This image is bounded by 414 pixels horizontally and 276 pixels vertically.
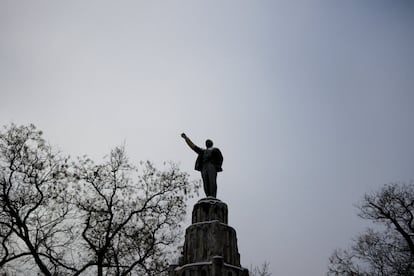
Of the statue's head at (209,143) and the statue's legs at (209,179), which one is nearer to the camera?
the statue's legs at (209,179)

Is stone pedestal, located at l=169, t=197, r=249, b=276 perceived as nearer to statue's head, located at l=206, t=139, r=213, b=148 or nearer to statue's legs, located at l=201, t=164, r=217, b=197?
statue's legs, located at l=201, t=164, r=217, b=197

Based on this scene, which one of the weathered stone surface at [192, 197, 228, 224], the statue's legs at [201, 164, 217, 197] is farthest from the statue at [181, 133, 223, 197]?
the weathered stone surface at [192, 197, 228, 224]

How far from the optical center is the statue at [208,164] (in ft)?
37.1

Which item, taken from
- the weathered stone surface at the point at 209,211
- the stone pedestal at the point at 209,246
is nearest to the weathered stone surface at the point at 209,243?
the stone pedestal at the point at 209,246

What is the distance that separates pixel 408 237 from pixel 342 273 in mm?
4301

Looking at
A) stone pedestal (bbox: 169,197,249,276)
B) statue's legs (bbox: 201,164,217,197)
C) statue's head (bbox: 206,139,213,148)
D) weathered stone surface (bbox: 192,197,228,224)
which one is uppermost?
statue's head (bbox: 206,139,213,148)

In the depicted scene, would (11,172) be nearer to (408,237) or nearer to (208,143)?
(208,143)

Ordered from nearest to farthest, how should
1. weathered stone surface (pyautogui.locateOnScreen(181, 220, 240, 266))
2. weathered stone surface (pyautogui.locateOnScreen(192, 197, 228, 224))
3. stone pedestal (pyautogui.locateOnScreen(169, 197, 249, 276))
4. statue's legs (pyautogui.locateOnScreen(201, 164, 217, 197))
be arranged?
stone pedestal (pyautogui.locateOnScreen(169, 197, 249, 276)) → weathered stone surface (pyautogui.locateOnScreen(181, 220, 240, 266)) → weathered stone surface (pyautogui.locateOnScreen(192, 197, 228, 224)) → statue's legs (pyautogui.locateOnScreen(201, 164, 217, 197))

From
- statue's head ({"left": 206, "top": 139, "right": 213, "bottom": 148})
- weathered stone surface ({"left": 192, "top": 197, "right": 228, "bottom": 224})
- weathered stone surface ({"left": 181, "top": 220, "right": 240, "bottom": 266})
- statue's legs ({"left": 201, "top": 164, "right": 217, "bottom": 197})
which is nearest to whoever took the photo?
weathered stone surface ({"left": 181, "top": 220, "right": 240, "bottom": 266})

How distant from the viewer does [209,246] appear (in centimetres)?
959

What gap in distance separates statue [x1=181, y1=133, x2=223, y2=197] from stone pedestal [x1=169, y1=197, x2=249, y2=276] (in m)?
0.65

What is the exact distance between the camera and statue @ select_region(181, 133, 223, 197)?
37.1ft

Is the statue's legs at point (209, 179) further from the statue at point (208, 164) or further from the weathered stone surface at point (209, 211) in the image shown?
the weathered stone surface at point (209, 211)

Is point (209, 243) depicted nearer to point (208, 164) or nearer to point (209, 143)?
point (208, 164)
